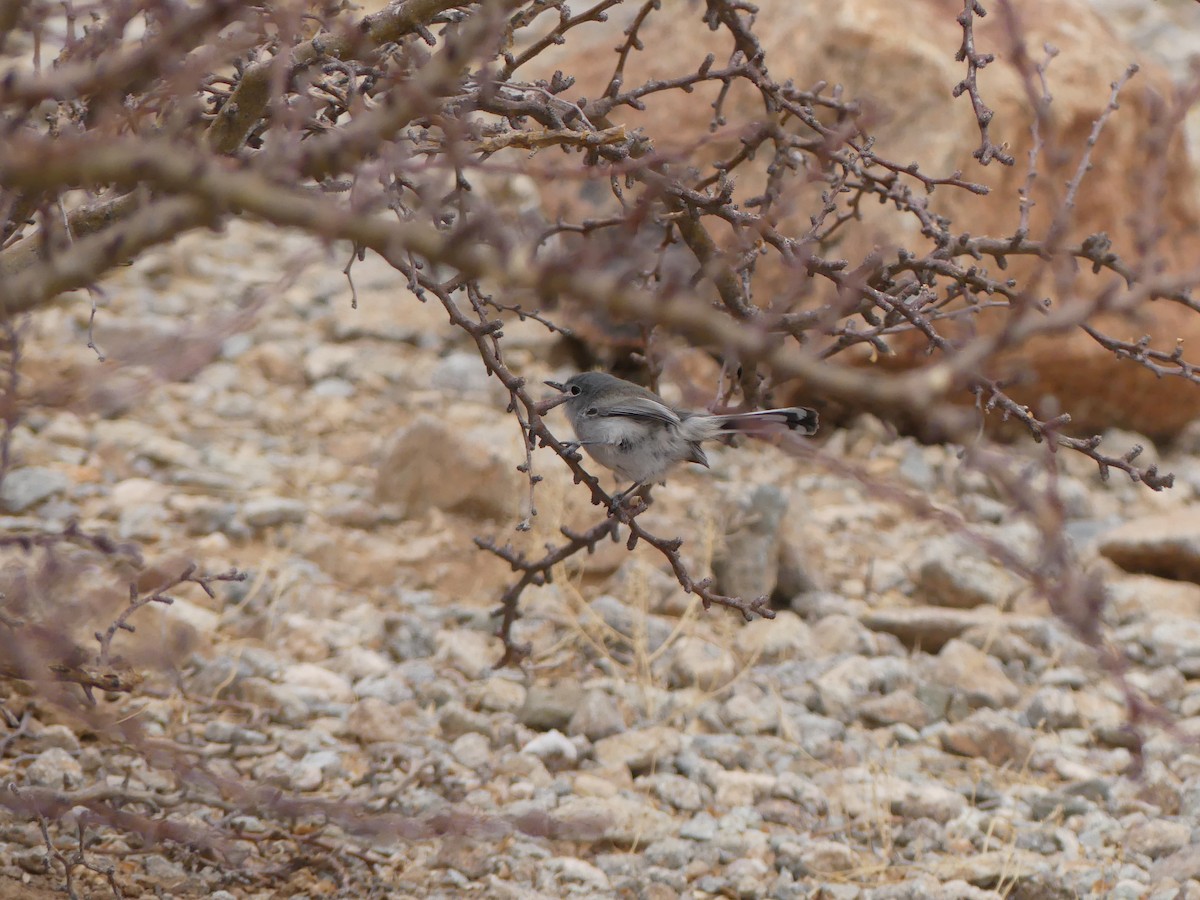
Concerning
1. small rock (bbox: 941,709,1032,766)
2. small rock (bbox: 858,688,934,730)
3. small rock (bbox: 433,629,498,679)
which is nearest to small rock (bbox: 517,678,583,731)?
small rock (bbox: 433,629,498,679)

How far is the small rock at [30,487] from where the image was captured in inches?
235

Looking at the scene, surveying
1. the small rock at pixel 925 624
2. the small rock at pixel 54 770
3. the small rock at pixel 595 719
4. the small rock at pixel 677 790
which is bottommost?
the small rock at pixel 54 770

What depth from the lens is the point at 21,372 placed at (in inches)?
284

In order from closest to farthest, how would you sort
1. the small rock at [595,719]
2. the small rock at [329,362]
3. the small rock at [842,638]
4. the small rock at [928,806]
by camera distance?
the small rock at [928,806], the small rock at [595,719], the small rock at [842,638], the small rock at [329,362]

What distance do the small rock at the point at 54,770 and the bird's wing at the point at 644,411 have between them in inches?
76.3

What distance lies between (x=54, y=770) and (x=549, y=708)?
1699 millimetres

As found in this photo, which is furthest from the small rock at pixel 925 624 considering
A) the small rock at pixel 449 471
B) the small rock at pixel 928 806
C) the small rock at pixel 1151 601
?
the small rock at pixel 449 471

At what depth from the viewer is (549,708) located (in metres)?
4.94

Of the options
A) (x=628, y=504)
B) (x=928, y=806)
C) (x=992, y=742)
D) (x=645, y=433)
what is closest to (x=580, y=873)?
(x=628, y=504)

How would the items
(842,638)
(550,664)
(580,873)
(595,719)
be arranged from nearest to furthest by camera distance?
(580,873) → (595,719) → (550,664) → (842,638)

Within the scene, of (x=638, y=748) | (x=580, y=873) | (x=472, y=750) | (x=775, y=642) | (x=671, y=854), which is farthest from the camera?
(x=775, y=642)

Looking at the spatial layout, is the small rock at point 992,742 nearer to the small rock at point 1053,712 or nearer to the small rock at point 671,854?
the small rock at point 1053,712

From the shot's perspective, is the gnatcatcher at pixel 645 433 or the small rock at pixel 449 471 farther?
the small rock at pixel 449 471

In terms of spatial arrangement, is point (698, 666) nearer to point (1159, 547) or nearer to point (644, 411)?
point (644, 411)
